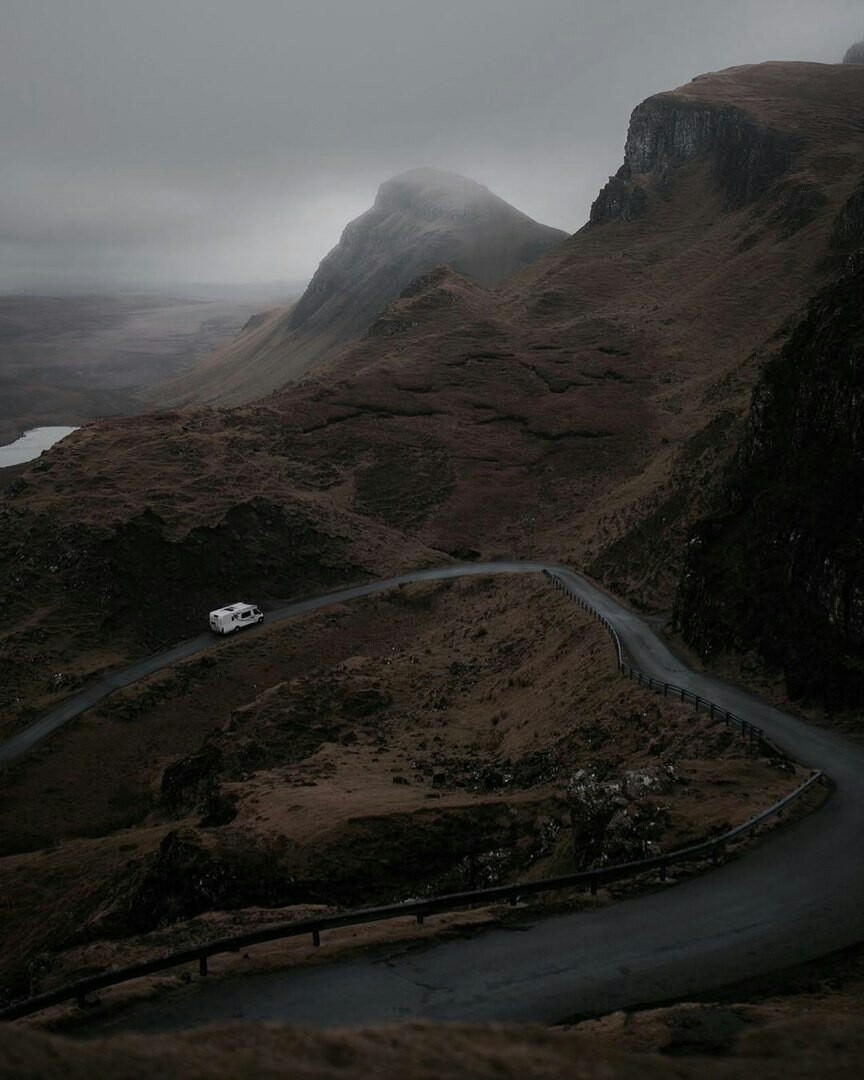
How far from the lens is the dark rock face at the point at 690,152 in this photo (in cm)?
10381

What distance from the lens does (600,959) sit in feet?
39.1

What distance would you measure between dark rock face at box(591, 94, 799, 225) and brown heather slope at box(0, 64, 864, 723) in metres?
0.59

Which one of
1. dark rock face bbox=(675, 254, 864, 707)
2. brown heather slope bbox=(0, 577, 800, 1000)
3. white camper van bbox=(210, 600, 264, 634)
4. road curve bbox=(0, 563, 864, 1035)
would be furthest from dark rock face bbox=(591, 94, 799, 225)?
road curve bbox=(0, 563, 864, 1035)

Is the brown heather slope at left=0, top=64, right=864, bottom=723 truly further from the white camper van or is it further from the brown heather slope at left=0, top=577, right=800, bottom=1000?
the brown heather slope at left=0, top=577, right=800, bottom=1000

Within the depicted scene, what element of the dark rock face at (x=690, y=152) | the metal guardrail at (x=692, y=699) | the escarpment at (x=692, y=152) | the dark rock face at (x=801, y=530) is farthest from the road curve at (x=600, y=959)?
the escarpment at (x=692, y=152)

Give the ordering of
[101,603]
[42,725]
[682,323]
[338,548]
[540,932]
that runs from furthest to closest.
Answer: [682,323], [338,548], [101,603], [42,725], [540,932]

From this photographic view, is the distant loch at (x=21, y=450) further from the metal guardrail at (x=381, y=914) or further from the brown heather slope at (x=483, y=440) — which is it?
the metal guardrail at (x=381, y=914)

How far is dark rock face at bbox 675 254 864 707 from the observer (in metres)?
24.0

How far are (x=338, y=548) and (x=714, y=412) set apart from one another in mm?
32086

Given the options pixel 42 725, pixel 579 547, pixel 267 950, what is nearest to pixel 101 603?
pixel 42 725

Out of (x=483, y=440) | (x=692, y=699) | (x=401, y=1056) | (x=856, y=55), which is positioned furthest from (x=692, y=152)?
(x=401, y=1056)

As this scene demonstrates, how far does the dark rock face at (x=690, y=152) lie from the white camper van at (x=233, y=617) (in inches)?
3479

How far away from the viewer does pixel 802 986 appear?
11.1 meters

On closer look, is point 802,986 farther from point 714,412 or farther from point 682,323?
point 682,323
